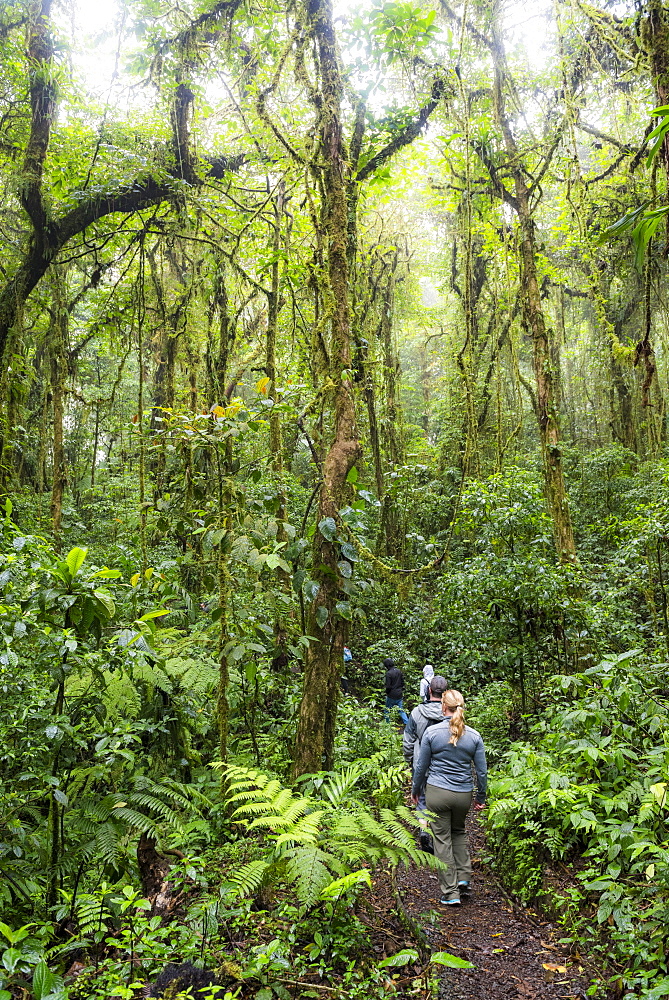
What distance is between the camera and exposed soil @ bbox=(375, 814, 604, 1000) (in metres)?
3.19

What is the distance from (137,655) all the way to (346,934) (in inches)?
73.3

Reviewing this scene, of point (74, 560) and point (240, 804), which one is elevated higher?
point (74, 560)

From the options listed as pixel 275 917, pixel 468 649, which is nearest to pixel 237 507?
pixel 275 917

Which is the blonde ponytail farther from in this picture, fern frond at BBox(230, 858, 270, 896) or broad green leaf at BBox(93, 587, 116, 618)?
broad green leaf at BBox(93, 587, 116, 618)

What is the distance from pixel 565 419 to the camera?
62.0 feet

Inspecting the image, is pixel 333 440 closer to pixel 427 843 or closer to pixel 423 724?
pixel 423 724

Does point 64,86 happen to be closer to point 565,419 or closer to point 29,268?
point 29,268

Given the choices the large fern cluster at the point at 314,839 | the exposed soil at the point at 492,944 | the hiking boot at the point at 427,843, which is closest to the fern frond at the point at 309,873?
the large fern cluster at the point at 314,839

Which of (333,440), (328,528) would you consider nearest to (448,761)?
(328,528)

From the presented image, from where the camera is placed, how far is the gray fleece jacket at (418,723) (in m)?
5.21

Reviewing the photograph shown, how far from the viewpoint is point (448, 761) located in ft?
14.8

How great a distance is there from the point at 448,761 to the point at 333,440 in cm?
263

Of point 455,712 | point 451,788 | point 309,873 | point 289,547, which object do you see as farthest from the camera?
point 455,712

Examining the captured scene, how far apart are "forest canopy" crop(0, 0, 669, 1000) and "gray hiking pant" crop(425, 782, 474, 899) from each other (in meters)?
0.31
